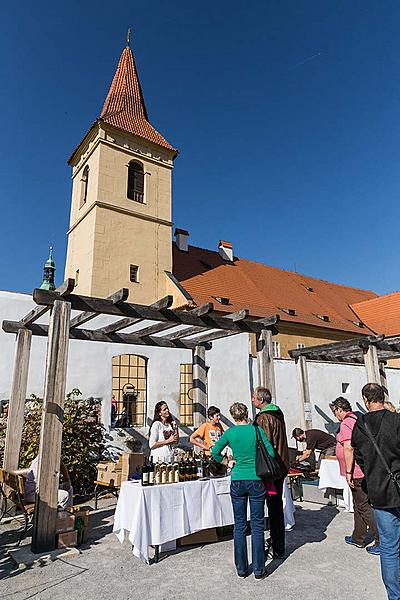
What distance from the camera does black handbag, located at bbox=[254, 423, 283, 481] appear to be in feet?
13.9

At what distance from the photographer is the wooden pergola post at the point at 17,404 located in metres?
7.62

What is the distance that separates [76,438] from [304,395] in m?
6.87

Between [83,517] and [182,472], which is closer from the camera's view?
[182,472]

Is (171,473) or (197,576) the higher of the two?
(171,473)

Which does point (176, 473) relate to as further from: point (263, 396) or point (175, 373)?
point (175, 373)

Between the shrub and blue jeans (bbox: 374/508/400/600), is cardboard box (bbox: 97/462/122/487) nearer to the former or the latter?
the shrub

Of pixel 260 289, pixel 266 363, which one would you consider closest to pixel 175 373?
pixel 266 363

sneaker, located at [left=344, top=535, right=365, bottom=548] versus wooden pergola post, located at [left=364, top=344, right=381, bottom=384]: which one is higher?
wooden pergola post, located at [left=364, top=344, right=381, bottom=384]

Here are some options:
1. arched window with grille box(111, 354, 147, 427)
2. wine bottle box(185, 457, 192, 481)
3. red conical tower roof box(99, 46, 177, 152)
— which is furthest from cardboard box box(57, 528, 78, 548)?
red conical tower roof box(99, 46, 177, 152)

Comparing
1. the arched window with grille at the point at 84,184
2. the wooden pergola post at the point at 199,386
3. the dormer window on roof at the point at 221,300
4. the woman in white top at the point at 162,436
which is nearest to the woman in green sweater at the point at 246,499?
the woman in white top at the point at 162,436

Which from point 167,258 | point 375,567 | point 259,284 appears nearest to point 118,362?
point 375,567

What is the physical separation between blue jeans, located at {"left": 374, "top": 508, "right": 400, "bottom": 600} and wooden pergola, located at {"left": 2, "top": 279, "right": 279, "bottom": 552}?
3783 mm

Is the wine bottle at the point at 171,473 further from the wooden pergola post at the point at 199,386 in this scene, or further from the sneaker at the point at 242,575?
the wooden pergola post at the point at 199,386

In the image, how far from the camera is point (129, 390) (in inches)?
436
